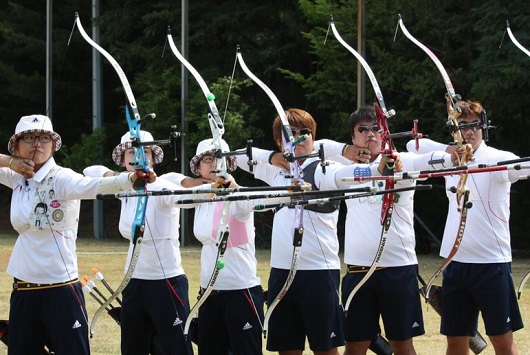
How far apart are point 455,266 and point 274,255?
3.46 ft

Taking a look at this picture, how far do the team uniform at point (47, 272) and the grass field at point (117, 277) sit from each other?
251 cm

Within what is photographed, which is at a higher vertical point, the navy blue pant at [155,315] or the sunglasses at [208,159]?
the sunglasses at [208,159]

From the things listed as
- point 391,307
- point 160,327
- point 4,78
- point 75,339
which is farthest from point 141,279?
point 4,78

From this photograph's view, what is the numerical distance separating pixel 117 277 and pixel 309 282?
315 inches

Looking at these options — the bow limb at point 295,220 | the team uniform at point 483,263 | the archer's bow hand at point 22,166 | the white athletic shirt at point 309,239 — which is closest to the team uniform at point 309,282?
the white athletic shirt at point 309,239

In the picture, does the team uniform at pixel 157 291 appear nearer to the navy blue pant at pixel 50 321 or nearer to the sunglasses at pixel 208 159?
the sunglasses at pixel 208 159

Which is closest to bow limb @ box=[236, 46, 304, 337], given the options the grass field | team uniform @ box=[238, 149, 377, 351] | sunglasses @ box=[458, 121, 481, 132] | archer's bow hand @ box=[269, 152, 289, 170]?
team uniform @ box=[238, 149, 377, 351]

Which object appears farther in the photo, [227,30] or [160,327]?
[227,30]

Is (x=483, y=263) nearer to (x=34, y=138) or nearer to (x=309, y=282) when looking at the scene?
(x=309, y=282)

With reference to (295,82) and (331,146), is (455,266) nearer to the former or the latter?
(331,146)

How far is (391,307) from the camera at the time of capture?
6348 mm

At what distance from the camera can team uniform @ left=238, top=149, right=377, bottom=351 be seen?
242 inches

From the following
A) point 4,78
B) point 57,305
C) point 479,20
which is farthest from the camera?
point 4,78

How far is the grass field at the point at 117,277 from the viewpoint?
855cm
